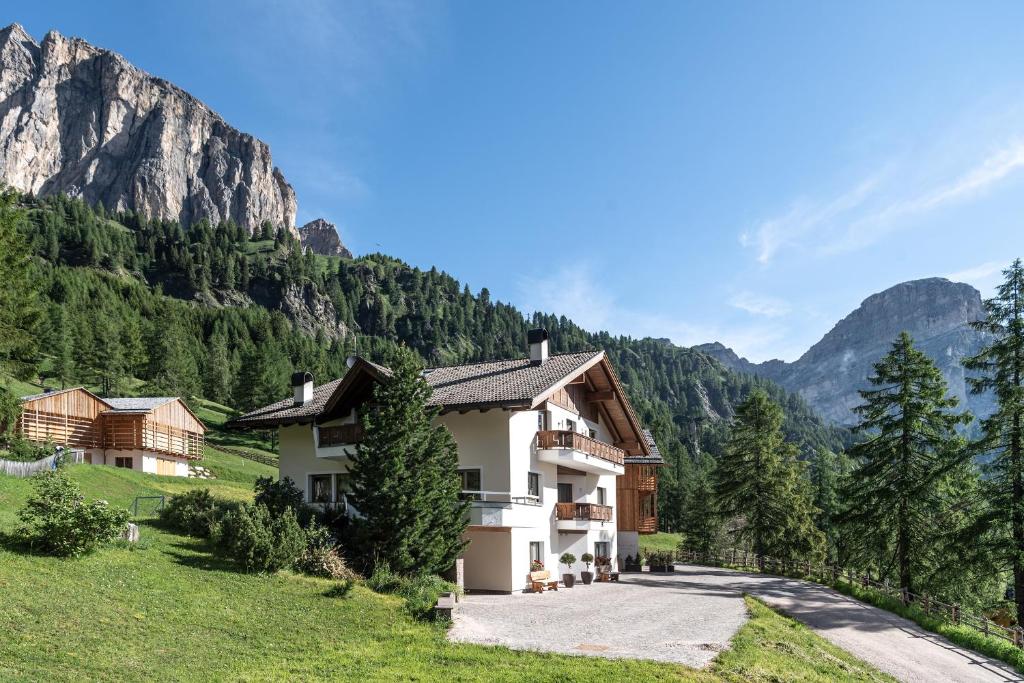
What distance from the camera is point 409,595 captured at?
66.7 ft

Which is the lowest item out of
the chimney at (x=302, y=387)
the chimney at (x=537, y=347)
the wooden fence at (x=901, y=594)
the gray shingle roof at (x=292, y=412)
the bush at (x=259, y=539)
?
the wooden fence at (x=901, y=594)

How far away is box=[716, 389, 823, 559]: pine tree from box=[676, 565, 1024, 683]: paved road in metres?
13.3

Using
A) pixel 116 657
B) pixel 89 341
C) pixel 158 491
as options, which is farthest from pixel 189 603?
pixel 89 341

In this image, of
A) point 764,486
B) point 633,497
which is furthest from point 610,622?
point 764,486

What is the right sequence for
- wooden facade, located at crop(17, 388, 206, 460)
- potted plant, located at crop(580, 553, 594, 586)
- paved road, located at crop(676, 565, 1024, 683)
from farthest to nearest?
wooden facade, located at crop(17, 388, 206, 460)
potted plant, located at crop(580, 553, 594, 586)
paved road, located at crop(676, 565, 1024, 683)

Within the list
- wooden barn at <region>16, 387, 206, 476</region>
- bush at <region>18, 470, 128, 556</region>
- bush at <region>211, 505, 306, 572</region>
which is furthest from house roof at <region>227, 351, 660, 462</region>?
wooden barn at <region>16, 387, 206, 476</region>

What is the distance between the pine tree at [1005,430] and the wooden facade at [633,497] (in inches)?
788

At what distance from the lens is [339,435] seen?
91.5 feet

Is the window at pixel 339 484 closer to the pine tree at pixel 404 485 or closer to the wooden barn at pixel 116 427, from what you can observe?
the pine tree at pixel 404 485

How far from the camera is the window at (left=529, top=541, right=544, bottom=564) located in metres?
29.3

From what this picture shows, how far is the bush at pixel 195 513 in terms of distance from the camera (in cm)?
2361

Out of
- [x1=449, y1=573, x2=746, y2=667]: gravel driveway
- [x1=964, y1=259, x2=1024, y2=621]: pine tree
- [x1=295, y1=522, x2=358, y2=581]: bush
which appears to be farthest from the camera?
[x1=964, y1=259, x2=1024, y2=621]: pine tree

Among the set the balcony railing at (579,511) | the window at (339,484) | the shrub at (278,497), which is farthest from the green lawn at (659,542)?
the shrub at (278,497)

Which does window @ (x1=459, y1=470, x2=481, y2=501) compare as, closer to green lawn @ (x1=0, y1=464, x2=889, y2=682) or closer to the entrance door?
the entrance door
